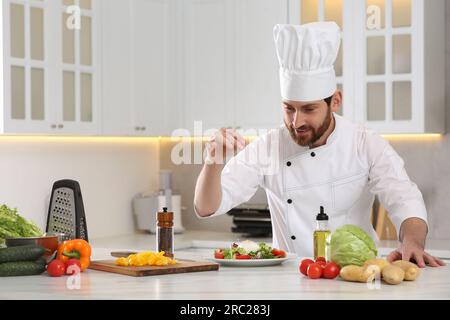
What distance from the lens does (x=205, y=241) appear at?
522 cm

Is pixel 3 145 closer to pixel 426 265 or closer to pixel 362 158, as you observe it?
pixel 362 158

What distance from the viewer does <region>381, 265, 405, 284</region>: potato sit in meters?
2.57

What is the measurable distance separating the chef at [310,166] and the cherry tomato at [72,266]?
64 centimetres

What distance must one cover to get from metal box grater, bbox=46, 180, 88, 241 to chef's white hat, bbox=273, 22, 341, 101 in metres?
1.39

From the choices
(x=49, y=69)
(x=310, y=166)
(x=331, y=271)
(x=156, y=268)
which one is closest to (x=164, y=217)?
(x=156, y=268)

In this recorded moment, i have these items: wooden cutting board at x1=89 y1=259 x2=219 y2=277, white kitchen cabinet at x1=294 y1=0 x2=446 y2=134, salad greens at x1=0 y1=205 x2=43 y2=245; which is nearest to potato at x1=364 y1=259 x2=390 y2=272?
wooden cutting board at x1=89 y1=259 x2=219 y2=277

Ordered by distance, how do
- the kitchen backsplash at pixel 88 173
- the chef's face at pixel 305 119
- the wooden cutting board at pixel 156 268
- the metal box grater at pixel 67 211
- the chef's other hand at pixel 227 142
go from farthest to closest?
the kitchen backsplash at pixel 88 173
the metal box grater at pixel 67 211
the chef's face at pixel 305 119
the chef's other hand at pixel 227 142
the wooden cutting board at pixel 156 268

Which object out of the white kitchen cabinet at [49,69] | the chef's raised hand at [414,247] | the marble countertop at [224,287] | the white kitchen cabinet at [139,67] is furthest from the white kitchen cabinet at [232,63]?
the marble countertop at [224,287]

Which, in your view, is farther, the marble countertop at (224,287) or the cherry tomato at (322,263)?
the cherry tomato at (322,263)

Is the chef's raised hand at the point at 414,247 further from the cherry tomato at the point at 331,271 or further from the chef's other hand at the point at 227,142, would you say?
the chef's other hand at the point at 227,142

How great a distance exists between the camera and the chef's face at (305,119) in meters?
3.45

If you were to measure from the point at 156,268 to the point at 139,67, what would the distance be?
2574 mm
